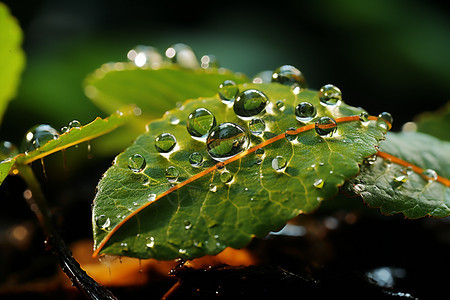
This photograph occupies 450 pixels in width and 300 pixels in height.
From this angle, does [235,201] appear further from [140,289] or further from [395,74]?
[395,74]

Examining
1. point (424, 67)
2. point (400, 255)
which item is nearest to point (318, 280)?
point (400, 255)

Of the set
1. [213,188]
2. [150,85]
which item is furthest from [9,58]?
[213,188]

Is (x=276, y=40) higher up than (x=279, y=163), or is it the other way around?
(x=279, y=163)

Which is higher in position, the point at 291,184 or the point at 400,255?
the point at 291,184

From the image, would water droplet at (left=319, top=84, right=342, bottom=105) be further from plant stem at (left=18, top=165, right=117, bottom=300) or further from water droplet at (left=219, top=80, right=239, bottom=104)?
plant stem at (left=18, top=165, right=117, bottom=300)

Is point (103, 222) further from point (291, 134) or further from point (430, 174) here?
point (430, 174)

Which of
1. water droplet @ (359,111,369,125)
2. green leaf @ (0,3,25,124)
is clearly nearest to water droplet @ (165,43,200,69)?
green leaf @ (0,3,25,124)
